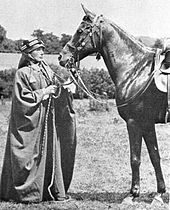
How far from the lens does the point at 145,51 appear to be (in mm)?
5348

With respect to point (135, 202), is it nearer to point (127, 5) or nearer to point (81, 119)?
point (127, 5)

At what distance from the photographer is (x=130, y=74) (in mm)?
5301

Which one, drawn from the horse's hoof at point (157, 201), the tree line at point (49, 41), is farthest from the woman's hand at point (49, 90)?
the tree line at point (49, 41)

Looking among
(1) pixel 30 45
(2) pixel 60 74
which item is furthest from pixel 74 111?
(2) pixel 60 74

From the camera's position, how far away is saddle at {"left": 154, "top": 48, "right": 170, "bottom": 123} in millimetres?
4970

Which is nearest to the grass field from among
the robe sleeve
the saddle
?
the robe sleeve

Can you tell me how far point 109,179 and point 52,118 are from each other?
1688mm

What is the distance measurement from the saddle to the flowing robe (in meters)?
1.16

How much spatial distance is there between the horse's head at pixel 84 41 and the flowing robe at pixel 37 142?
327 millimetres

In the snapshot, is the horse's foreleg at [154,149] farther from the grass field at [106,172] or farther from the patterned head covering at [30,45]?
the patterned head covering at [30,45]

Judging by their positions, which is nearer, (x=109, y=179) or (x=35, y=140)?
(x=35, y=140)

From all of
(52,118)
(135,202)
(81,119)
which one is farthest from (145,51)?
(81,119)

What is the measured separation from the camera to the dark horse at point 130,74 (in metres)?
5.19

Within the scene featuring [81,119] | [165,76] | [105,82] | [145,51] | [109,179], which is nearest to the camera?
[165,76]
